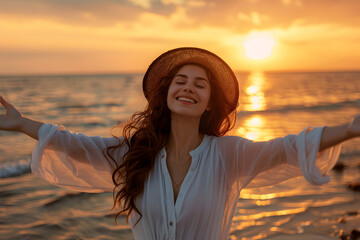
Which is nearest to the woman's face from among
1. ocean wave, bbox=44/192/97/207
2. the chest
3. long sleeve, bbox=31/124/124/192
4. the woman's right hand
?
the chest

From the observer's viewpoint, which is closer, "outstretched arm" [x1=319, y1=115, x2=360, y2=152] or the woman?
"outstretched arm" [x1=319, y1=115, x2=360, y2=152]

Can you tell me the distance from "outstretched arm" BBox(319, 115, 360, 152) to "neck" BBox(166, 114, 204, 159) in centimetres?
111

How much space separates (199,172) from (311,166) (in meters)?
0.91

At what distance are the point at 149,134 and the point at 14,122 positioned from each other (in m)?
1.05

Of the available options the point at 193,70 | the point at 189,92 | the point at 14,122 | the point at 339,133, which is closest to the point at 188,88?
the point at 189,92

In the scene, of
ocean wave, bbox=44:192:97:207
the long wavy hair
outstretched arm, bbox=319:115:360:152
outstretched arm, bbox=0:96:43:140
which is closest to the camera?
outstretched arm, bbox=319:115:360:152

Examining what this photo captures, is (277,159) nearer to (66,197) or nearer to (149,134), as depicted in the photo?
(149,134)

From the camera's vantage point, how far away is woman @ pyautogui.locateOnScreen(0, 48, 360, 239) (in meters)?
2.71

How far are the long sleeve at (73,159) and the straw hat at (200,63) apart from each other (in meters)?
0.72

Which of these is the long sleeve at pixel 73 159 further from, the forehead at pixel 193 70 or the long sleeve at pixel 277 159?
the long sleeve at pixel 277 159

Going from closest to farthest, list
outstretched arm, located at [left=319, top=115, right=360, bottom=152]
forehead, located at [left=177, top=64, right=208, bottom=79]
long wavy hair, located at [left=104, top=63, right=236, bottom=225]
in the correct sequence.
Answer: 1. outstretched arm, located at [left=319, top=115, right=360, bottom=152]
2. long wavy hair, located at [left=104, top=63, right=236, bottom=225]
3. forehead, located at [left=177, top=64, right=208, bottom=79]

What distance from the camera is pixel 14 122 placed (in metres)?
2.62

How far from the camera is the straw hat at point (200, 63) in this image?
3.11 metres

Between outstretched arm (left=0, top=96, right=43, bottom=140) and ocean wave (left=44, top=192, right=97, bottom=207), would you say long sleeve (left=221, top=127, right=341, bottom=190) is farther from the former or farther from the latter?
ocean wave (left=44, top=192, right=97, bottom=207)
